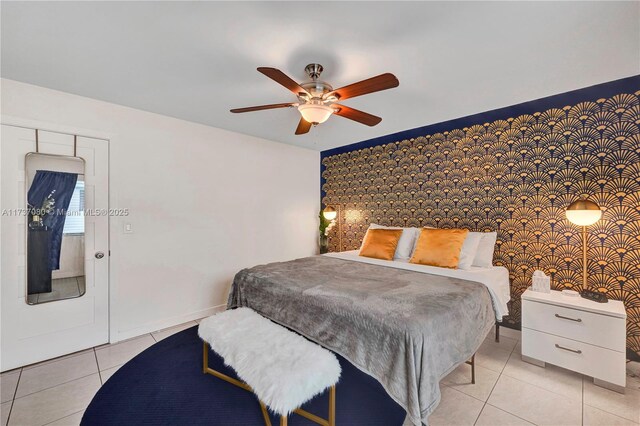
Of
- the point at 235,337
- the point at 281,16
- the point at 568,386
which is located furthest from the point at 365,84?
the point at 568,386

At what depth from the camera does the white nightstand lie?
2.07 meters

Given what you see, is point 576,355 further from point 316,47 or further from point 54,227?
point 54,227

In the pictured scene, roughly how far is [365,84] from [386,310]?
153 centimetres

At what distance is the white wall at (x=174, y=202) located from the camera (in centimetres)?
283

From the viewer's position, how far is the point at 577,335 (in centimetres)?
223

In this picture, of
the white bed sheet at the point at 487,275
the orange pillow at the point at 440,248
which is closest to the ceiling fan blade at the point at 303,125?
the white bed sheet at the point at 487,275

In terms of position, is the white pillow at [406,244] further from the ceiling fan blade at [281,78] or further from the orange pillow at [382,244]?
the ceiling fan blade at [281,78]

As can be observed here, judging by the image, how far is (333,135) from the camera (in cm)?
412

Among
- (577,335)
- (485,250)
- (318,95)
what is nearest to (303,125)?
(318,95)

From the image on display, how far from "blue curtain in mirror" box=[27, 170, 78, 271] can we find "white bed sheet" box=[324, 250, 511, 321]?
3162 mm

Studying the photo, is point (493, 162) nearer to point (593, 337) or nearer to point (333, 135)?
point (593, 337)

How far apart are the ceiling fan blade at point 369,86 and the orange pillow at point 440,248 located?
1850mm

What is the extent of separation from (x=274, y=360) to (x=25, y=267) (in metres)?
2.60

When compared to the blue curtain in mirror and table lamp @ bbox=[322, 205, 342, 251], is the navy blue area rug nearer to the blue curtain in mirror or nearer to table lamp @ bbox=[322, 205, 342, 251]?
the blue curtain in mirror
